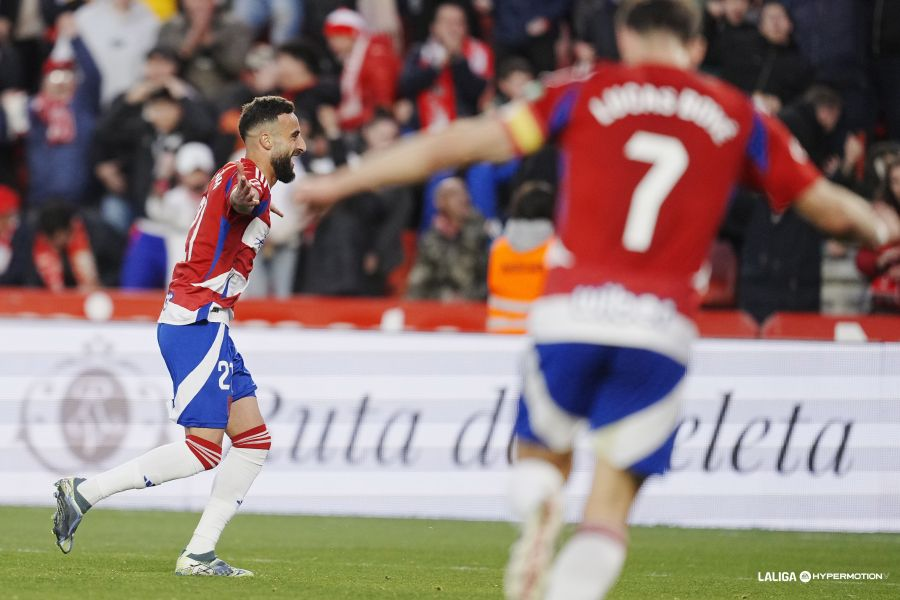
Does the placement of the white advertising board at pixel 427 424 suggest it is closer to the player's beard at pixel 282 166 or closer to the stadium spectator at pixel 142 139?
the stadium spectator at pixel 142 139

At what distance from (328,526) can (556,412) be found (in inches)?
272

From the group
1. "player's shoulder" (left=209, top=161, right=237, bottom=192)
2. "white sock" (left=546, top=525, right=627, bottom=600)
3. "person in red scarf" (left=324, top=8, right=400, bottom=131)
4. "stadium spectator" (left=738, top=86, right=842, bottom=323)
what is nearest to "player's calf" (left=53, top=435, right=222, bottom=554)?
"player's shoulder" (left=209, top=161, right=237, bottom=192)

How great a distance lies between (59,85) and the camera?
16219mm

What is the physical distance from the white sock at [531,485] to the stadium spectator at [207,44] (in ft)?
39.8

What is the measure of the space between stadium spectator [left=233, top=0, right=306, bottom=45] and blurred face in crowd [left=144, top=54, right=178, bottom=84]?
1.35 m

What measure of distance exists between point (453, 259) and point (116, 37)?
4.71 metres

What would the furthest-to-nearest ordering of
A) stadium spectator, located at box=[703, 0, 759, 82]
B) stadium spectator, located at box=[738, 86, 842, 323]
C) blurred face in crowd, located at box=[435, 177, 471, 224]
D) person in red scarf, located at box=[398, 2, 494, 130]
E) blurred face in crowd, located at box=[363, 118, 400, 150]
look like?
person in red scarf, located at box=[398, 2, 494, 130]
blurred face in crowd, located at box=[363, 118, 400, 150]
stadium spectator, located at box=[703, 0, 759, 82]
blurred face in crowd, located at box=[435, 177, 471, 224]
stadium spectator, located at box=[738, 86, 842, 323]

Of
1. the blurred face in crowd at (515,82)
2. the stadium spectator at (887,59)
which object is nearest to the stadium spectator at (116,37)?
the blurred face in crowd at (515,82)

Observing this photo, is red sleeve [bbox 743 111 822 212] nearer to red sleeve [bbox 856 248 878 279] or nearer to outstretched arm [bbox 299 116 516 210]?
outstretched arm [bbox 299 116 516 210]

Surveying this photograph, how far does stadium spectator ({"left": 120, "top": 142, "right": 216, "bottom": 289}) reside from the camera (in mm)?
14719

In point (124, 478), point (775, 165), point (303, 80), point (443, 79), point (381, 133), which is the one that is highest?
point (443, 79)

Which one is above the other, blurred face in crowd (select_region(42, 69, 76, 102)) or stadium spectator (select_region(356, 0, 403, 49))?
stadium spectator (select_region(356, 0, 403, 49))

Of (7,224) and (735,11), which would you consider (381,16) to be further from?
(7,224)

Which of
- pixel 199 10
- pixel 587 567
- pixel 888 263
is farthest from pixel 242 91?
pixel 587 567
